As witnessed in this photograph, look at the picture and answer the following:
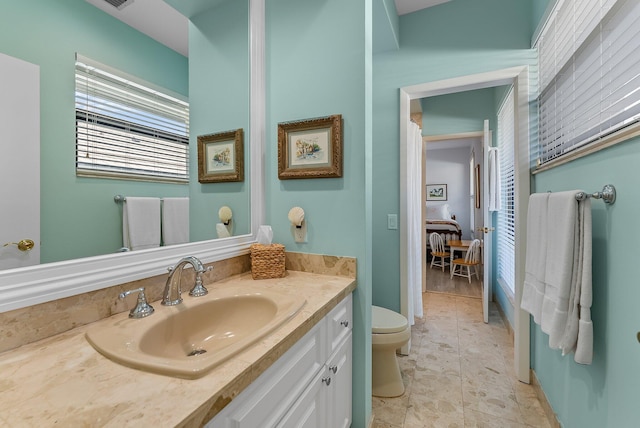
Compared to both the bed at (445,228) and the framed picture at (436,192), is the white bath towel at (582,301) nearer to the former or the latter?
the bed at (445,228)

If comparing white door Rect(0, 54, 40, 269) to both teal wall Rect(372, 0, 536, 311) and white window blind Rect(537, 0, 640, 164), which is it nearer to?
white window blind Rect(537, 0, 640, 164)

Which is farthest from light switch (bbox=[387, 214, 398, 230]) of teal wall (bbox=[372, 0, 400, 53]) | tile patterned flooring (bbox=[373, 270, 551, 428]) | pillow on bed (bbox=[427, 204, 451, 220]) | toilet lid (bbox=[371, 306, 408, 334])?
pillow on bed (bbox=[427, 204, 451, 220])

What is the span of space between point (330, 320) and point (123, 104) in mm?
1092

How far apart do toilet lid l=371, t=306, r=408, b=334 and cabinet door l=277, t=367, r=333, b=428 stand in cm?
75

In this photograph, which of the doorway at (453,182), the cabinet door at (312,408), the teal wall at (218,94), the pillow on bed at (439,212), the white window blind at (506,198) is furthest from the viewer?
the pillow on bed at (439,212)

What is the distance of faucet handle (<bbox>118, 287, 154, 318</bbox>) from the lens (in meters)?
0.89

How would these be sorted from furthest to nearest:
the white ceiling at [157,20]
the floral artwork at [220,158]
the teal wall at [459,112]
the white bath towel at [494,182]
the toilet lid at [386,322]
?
the teal wall at [459,112]
the white bath towel at [494,182]
the toilet lid at [386,322]
the floral artwork at [220,158]
the white ceiling at [157,20]

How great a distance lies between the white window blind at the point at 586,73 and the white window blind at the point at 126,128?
5.46ft

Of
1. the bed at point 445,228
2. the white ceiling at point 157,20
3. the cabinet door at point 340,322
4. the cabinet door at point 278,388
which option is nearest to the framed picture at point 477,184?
the bed at point 445,228

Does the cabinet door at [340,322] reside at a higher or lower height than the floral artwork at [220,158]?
lower

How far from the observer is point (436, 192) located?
736 cm

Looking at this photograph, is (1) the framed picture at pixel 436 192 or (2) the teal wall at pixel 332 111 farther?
(1) the framed picture at pixel 436 192

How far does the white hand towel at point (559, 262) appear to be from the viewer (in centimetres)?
118

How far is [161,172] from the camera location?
112cm
